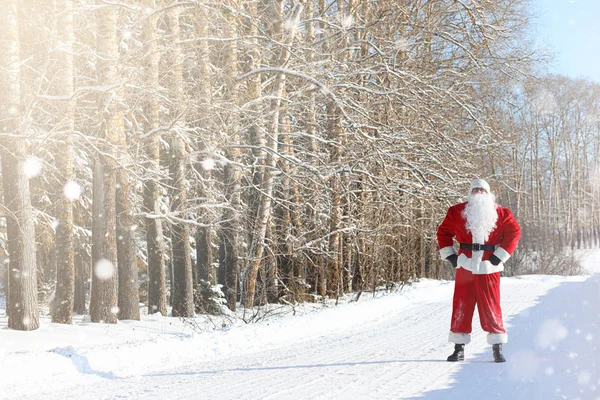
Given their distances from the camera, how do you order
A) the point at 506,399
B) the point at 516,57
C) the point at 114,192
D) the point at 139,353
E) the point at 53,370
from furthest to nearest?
1. the point at 516,57
2. the point at 114,192
3. the point at 139,353
4. the point at 53,370
5. the point at 506,399

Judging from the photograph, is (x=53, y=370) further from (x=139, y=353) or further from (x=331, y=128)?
(x=331, y=128)

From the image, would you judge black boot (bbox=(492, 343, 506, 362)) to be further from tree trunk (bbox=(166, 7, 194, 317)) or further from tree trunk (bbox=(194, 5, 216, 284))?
tree trunk (bbox=(166, 7, 194, 317))

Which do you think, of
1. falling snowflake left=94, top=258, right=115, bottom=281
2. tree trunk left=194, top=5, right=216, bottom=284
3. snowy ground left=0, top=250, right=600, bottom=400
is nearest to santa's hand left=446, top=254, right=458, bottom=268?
snowy ground left=0, top=250, right=600, bottom=400

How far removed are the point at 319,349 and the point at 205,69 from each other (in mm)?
6178

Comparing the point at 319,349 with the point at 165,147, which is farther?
the point at 165,147

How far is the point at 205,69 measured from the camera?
38.5ft

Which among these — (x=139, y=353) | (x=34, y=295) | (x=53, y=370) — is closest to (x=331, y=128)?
(x=34, y=295)

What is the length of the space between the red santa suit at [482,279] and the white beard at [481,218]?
4 centimetres

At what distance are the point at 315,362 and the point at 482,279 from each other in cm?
209

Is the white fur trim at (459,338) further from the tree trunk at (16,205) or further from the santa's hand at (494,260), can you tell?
the tree trunk at (16,205)

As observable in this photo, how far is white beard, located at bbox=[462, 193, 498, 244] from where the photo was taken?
22.5 ft

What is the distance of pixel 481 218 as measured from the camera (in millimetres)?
6879

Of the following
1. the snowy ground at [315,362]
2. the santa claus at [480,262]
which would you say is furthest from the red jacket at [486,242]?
the snowy ground at [315,362]

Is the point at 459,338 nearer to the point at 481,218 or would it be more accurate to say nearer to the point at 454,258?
the point at 454,258
